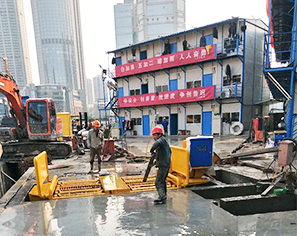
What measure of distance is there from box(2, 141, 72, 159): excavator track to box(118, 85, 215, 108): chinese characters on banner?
1296cm

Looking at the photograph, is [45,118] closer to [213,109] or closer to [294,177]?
[294,177]

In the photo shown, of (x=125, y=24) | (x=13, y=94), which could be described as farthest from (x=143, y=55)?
(x=125, y=24)

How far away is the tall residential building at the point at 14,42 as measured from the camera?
215 feet

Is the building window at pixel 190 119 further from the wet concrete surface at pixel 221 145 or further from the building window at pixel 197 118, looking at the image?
the wet concrete surface at pixel 221 145

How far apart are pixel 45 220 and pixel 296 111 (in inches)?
457

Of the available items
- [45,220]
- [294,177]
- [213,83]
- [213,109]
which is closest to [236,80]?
[213,83]

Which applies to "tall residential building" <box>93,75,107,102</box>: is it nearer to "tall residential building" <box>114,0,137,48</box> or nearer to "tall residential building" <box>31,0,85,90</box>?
"tall residential building" <box>31,0,85,90</box>

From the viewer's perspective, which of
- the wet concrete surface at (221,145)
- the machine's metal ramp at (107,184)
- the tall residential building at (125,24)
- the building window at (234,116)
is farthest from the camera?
the tall residential building at (125,24)

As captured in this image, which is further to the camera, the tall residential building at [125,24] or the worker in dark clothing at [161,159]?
the tall residential building at [125,24]

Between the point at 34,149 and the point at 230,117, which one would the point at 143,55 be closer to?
the point at 230,117

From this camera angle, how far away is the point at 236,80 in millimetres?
17375

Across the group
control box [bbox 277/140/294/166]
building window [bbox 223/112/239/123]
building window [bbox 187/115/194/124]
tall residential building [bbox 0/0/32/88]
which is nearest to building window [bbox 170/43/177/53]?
building window [bbox 187/115/194/124]

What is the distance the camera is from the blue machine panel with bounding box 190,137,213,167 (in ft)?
17.1

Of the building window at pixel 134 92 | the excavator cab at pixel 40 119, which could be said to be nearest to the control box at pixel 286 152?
the excavator cab at pixel 40 119
